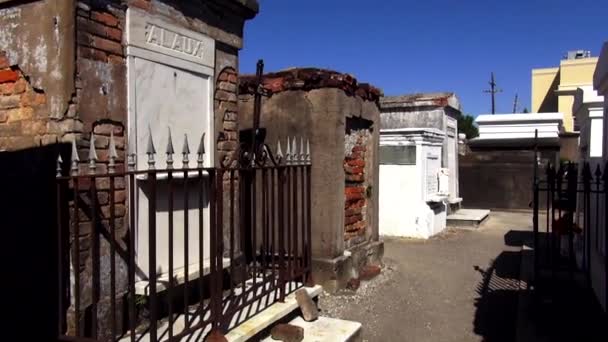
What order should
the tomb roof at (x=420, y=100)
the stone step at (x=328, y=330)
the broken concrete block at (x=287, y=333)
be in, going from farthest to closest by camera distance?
the tomb roof at (x=420, y=100) < the stone step at (x=328, y=330) < the broken concrete block at (x=287, y=333)

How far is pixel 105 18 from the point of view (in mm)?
3264

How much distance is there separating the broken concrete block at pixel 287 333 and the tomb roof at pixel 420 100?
9.12 metres

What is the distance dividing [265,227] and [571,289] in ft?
12.9

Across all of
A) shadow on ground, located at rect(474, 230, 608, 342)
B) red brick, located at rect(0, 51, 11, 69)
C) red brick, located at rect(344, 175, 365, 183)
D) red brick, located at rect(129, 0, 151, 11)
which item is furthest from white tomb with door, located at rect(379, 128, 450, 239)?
red brick, located at rect(0, 51, 11, 69)

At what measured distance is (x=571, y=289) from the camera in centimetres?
583

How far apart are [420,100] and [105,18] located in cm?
1011

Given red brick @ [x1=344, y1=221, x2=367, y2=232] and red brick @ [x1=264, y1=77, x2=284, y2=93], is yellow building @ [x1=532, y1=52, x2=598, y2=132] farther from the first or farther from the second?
red brick @ [x1=264, y1=77, x2=284, y2=93]

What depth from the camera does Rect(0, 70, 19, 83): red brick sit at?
10.5ft

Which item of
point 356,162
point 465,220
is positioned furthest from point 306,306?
point 465,220

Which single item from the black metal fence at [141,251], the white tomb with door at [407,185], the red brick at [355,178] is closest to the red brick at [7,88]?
the black metal fence at [141,251]

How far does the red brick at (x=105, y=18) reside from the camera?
3193mm

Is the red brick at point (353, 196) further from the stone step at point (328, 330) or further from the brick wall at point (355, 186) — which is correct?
the stone step at point (328, 330)

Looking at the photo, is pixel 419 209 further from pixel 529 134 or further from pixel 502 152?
pixel 529 134

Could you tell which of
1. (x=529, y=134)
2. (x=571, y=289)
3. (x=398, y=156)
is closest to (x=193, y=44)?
(x=571, y=289)
